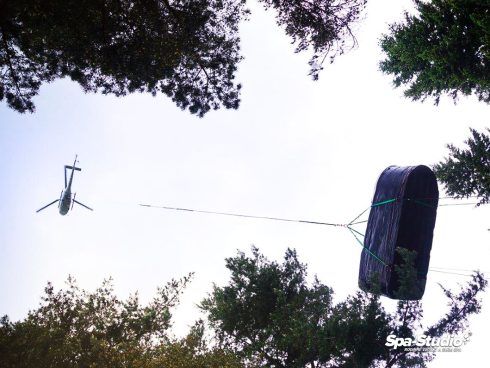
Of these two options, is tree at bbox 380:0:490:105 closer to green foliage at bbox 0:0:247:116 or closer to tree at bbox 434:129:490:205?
tree at bbox 434:129:490:205

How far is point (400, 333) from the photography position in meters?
10.1

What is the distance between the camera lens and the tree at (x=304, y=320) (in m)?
10.2

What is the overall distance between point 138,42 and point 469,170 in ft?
36.9

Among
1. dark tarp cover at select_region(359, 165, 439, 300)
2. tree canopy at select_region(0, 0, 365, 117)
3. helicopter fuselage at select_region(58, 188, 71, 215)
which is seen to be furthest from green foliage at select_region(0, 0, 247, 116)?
helicopter fuselage at select_region(58, 188, 71, 215)

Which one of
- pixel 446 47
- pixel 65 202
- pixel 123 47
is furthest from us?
pixel 65 202

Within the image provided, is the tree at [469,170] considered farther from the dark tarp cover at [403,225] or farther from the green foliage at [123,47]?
the green foliage at [123,47]

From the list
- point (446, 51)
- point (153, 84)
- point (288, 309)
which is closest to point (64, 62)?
point (153, 84)

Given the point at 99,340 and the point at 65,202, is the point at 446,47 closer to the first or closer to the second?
the point at 99,340

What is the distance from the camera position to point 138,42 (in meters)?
8.83

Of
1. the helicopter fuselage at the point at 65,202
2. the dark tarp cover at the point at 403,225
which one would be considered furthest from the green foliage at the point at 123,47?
the helicopter fuselage at the point at 65,202

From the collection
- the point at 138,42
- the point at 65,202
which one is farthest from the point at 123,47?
the point at 65,202

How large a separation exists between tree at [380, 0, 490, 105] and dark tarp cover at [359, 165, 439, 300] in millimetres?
3953

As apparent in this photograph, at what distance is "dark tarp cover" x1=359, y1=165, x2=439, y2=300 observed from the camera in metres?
10.0

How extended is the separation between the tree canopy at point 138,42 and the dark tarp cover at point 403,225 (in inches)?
173
